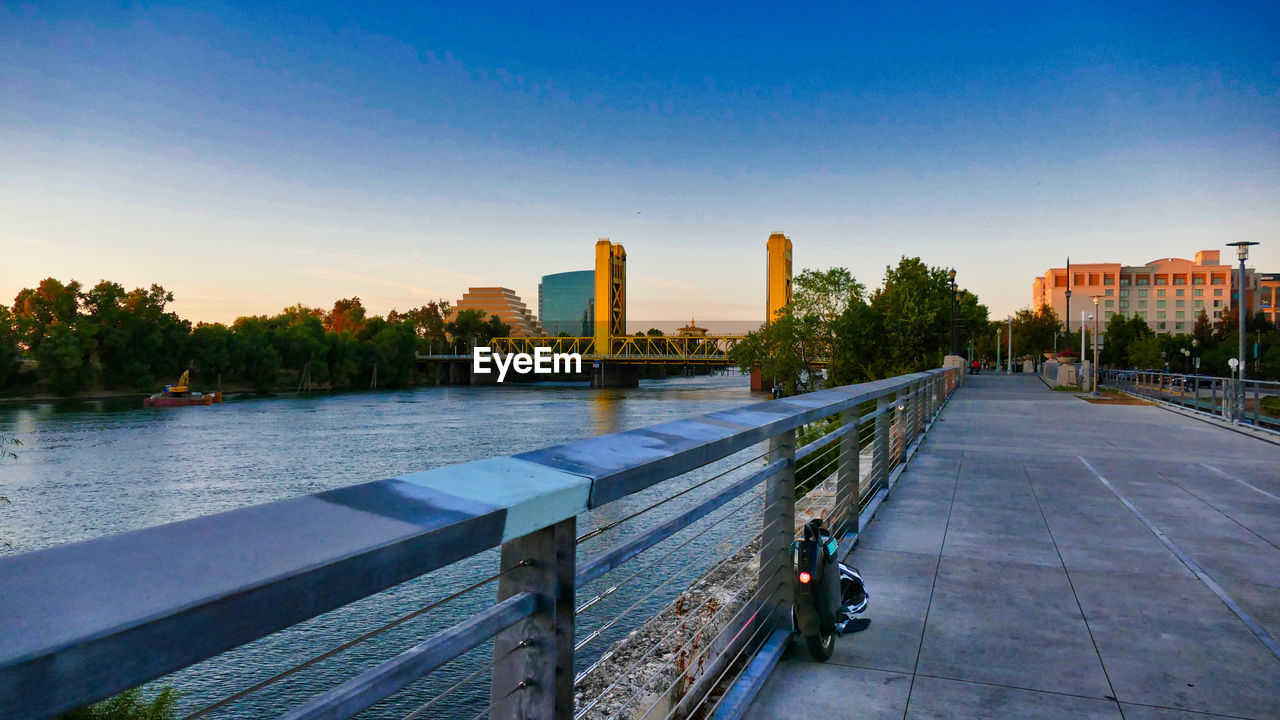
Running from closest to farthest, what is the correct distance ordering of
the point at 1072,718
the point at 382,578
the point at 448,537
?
the point at 382,578 → the point at 448,537 → the point at 1072,718

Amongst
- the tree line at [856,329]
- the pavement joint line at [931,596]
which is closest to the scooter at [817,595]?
the pavement joint line at [931,596]

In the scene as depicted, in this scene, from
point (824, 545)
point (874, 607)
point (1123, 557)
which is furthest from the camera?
point (1123, 557)

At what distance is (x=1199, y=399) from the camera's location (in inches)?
733

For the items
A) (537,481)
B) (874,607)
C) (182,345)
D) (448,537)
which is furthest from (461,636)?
(182,345)

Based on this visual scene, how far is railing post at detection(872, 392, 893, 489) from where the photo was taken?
723cm

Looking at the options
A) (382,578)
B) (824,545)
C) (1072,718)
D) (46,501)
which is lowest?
(46,501)

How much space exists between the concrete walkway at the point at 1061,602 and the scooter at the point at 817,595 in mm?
109

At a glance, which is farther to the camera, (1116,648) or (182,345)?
(182,345)

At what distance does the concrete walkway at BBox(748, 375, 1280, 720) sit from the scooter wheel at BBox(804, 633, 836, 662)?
0.05m

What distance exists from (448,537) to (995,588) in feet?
14.5

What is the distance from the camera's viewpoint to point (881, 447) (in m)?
7.49

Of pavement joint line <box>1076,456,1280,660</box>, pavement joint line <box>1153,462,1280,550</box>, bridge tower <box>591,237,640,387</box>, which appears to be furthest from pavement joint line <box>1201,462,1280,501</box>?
bridge tower <box>591,237,640,387</box>

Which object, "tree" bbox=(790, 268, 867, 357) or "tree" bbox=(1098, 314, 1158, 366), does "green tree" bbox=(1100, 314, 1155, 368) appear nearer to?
"tree" bbox=(1098, 314, 1158, 366)

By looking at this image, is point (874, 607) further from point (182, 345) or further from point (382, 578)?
point (182, 345)
